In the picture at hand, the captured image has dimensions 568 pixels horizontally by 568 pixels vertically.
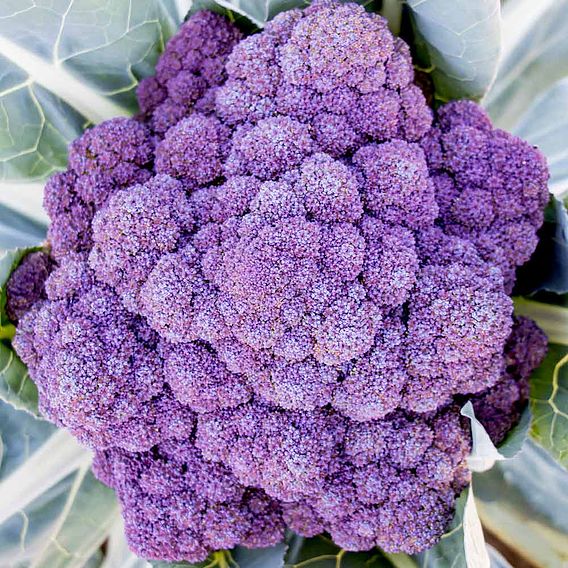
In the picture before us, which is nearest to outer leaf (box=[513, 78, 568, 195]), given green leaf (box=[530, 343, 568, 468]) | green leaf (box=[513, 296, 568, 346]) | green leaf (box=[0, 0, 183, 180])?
green leaf (box=[513, 296, 568, 346])

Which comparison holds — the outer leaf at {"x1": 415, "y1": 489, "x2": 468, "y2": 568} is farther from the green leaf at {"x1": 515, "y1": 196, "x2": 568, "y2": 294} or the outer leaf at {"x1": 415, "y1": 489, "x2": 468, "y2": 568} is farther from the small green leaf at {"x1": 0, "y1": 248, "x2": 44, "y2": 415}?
the small green leaf at {"x1": 0, "y1": 248, "x2": 44, "y2": 415}

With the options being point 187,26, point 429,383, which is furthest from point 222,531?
point 187,26

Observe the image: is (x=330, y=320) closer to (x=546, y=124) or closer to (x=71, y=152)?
(x=71, y=152)

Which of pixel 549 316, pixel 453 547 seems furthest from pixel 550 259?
pixel 453 547

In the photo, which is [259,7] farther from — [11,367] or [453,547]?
[453,547]

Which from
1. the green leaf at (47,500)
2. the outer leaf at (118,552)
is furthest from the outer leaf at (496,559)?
the green leaf at (47,500)

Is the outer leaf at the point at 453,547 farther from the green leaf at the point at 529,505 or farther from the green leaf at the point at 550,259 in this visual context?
the green leaf at the point at 550,259
